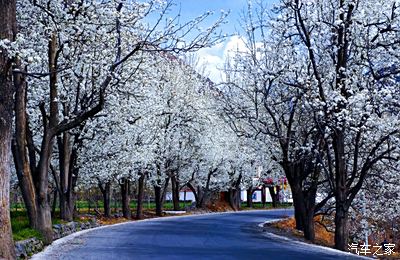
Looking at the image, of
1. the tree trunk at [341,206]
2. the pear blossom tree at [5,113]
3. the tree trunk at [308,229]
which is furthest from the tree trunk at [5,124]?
the tree trunk at [308,229]

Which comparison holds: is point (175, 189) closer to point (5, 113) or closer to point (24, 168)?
point (24, 168)

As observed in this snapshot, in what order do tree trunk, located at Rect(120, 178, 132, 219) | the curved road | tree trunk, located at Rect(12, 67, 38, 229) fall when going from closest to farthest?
1. the curved road
2. tree trunk, located at Rect(12, 67, 38, 229)
3. tree trunk, located at Rect(120, 178, 132, 219)

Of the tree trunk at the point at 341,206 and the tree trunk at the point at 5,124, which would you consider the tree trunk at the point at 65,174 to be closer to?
the tree trunk at the point at 341,206

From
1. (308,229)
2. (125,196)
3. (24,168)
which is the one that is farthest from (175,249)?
(125,196)

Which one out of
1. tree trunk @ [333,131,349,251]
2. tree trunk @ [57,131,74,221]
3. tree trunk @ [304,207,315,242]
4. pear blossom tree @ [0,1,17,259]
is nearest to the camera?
pear blossom tree @ [0,1,17,259]

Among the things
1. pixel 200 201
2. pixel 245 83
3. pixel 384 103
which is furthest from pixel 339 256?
pixel 200 201

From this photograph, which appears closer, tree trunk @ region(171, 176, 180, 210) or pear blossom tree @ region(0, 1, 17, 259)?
pear blossom tree @ region(0, 1, 17, 259)

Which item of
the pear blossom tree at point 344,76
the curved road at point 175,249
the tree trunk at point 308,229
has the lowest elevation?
the curved road at point 175,249

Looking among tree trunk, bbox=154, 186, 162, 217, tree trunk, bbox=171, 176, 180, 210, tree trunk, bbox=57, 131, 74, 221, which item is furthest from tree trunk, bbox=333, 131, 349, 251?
tree trunk, bbox=171, 176, 180, 210

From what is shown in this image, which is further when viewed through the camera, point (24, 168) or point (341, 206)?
point (341, 206)

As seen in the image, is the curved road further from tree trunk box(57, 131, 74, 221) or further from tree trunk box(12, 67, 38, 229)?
tree trunk box(57, 131, 74, 221)

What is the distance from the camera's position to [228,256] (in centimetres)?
1430

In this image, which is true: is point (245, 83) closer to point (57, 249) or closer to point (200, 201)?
point (57, 249)

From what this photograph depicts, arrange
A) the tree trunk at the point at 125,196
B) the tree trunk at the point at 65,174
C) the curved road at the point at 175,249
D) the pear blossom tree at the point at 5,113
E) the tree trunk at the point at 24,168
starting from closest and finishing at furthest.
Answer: the pear blossom tree at the point at 5,113 → the curved road at the point at 175,249 → the tree trunk at the point at 24,168 → the tree trunk at the point at 65,174 → the tree trunk at the point at 125,196
